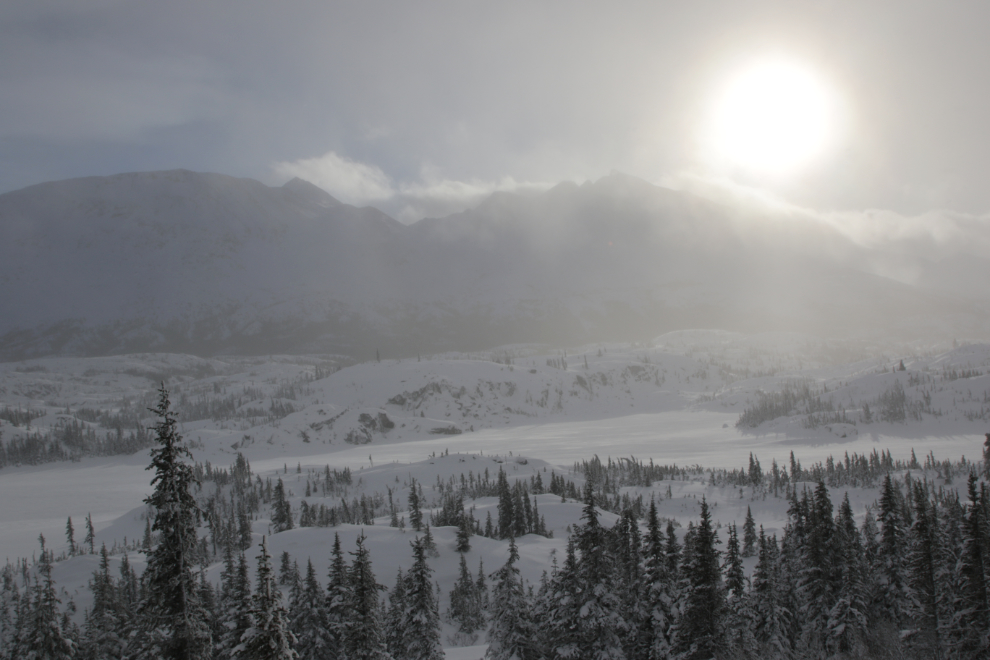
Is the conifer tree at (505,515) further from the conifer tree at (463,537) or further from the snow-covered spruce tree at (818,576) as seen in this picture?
the snow-covered spruce tree at (818,576)

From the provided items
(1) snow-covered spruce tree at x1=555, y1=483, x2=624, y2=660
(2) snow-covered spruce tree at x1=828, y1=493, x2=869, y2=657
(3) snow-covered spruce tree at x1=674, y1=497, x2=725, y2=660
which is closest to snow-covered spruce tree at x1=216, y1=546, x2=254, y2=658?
(1) snow-covered spruce tree at x1=555, y1=483, x2=624, y2=660

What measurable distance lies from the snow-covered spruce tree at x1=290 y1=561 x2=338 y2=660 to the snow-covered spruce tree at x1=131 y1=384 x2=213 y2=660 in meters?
22.4

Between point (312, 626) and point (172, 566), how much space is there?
83.8 ft

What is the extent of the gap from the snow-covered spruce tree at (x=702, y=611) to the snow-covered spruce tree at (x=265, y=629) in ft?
80.7

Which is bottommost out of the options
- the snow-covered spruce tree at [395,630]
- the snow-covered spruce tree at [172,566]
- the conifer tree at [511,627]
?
the snow-covered spruce tree at [395,630]

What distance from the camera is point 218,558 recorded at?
473 ft

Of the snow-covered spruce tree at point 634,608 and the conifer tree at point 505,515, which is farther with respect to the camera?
the conifer tree at point 505,515

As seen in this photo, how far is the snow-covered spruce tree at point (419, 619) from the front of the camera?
46.8m

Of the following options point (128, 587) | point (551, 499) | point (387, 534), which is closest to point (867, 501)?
point (551, 499)

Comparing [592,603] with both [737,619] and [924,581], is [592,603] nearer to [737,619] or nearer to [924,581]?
[737,619]

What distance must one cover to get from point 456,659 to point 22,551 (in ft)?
571

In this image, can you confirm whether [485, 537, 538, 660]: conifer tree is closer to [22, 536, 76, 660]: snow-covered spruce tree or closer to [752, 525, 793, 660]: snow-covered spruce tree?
[752, 525, 793, 660]: snow-covered spruce tree

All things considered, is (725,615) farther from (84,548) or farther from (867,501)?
(84,548)

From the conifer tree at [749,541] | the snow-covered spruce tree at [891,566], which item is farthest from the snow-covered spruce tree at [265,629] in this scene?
the conifer tree at [749,541]
